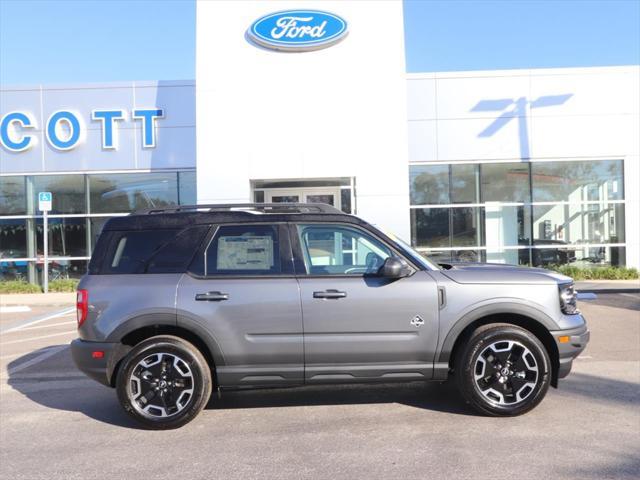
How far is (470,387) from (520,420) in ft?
1.71

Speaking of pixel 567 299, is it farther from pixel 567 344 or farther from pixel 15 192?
pixel 15 192

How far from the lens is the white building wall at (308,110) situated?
14.4 meters

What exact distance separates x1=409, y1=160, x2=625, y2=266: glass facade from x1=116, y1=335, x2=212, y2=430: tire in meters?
13.0

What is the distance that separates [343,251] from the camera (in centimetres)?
536

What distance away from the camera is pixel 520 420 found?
486 centimetres

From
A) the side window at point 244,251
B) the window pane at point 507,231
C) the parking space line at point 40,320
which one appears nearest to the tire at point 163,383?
the side window at point 244,251

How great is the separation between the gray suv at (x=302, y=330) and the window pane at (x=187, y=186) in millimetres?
12637

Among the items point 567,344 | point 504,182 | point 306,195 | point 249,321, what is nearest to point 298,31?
point 306,195

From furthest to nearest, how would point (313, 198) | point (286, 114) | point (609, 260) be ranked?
point (609, 260), point (313, 198), point (286, 114)

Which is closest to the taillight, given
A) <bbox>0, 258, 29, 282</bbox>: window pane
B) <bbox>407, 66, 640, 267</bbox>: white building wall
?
<bbox>407, 66, 640, 267</bbox>: white building wall

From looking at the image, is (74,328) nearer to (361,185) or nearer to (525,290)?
(361,185)

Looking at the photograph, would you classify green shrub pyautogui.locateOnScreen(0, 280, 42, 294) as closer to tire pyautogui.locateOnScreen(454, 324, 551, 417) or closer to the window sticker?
the window sticker

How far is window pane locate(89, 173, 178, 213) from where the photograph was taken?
57.5 feet

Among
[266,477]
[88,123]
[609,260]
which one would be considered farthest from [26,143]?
[609,260]
